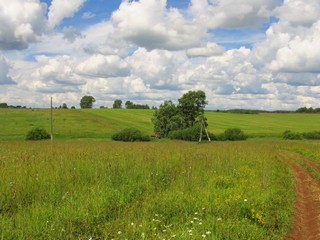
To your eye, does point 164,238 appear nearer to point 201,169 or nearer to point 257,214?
point 257,214

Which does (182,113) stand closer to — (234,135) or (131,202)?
(234,135)

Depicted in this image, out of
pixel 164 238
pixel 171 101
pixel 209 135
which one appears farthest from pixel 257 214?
pixel 171 101

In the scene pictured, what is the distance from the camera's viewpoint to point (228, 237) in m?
6.38

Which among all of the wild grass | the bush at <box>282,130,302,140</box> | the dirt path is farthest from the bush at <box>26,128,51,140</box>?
the dirt path

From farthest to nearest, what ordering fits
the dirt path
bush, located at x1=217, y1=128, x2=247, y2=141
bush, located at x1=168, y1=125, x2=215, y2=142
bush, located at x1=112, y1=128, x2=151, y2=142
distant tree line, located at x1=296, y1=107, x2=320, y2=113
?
distant tree line, located at x1=296, y1=107, x2=320, y2=113, bush, located at x1=217, y1=128, x2=247, y2=141, bush, located at x1=168, y1=125, x2=215, y2=142, bush, located at x1=112, y1=128, x2=151, y2=142, the dirt path

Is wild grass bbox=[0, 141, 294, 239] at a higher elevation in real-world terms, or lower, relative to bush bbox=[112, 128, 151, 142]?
higher

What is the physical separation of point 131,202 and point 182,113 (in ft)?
223

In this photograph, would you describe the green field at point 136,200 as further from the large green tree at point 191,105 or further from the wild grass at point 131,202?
the large green tree at point 191,105

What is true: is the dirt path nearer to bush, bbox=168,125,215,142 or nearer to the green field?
the green field

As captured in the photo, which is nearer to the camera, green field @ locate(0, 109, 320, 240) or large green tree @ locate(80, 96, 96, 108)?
green field @ locate(0, 109, 320, 240)

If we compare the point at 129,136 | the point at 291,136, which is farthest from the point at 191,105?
the point at 291,136

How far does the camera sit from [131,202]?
27.0ft

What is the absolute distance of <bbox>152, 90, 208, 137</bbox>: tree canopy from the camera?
7494 centimetres

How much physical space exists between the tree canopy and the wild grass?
62762mm
